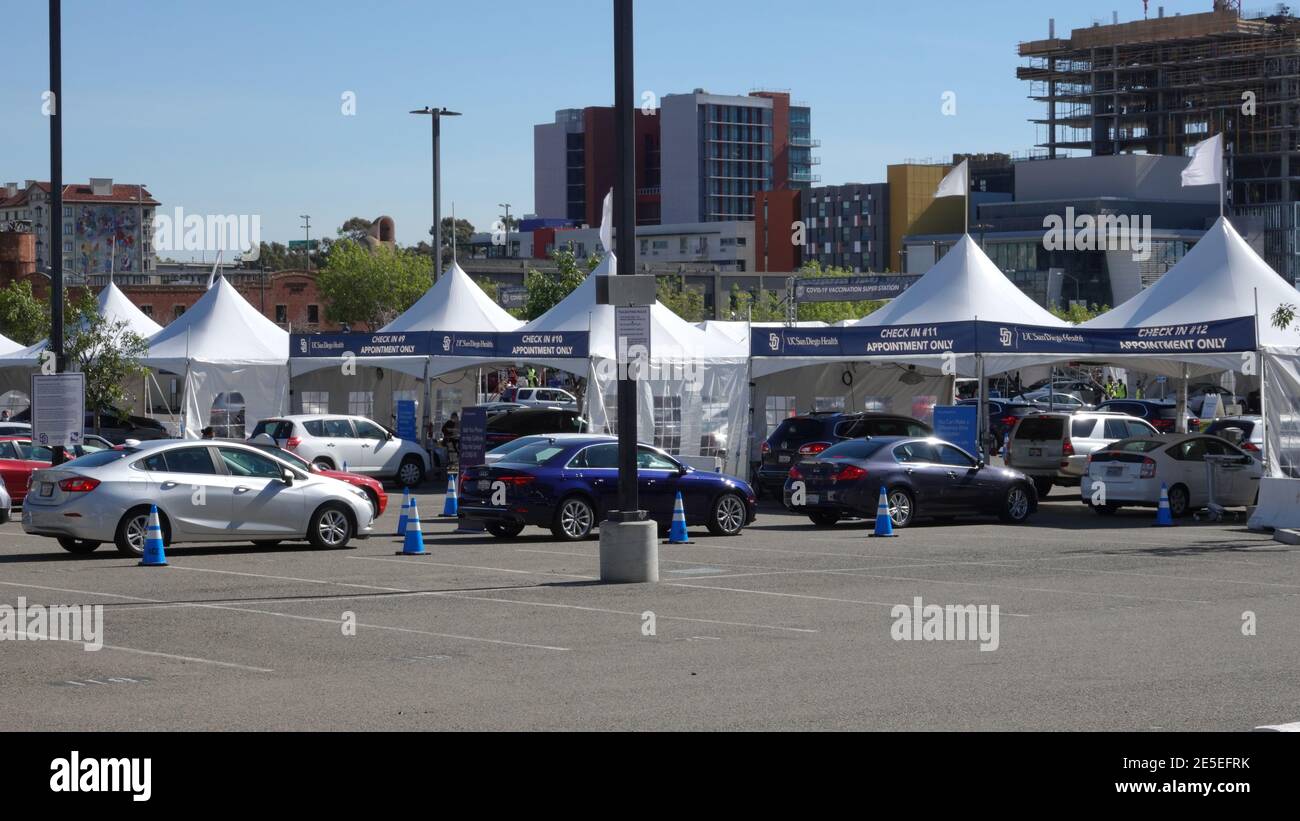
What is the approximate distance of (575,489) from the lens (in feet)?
76.0

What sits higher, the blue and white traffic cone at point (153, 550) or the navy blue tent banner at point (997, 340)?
the navy blue tent banner at point (997, 340)

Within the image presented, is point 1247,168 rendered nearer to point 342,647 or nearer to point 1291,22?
point 1291,22

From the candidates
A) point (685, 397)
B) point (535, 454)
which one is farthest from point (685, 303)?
point (535, 454)

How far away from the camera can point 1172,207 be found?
137625 mm

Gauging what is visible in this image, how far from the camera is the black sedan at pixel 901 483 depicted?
2578 cm

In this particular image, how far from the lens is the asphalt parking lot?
33.4ft

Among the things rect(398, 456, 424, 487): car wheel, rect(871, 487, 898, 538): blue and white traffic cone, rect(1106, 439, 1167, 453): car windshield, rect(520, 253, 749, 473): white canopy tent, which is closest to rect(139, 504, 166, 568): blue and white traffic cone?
rect(871, 487, 898, 538): blue and white traffic cone

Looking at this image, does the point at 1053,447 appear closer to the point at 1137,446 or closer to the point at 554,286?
the point at 1137,446

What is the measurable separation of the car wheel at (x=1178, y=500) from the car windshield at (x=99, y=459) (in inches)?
675

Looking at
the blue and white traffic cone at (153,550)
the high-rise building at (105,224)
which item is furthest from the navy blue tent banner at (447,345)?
the high-rise building at (105,224)

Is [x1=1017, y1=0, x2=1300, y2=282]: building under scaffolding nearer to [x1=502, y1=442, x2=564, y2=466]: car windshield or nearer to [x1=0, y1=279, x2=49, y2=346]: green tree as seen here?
[x1=0, y1=279, x2=49, y2=346]: green tree

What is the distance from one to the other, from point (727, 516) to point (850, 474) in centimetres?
249

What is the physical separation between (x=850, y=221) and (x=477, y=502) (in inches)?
5904

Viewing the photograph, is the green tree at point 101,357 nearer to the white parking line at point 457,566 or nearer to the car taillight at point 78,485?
the car taillight at point 78,485
